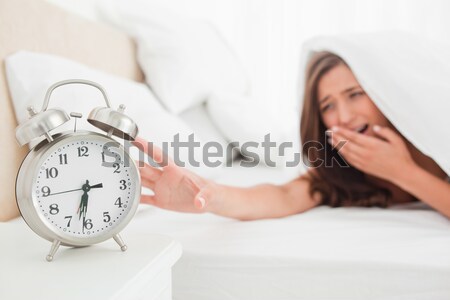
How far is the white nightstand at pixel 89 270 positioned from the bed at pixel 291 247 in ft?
0.31

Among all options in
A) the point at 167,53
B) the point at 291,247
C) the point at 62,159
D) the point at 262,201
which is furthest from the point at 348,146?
the point at 167,53

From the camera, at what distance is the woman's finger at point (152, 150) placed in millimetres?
872

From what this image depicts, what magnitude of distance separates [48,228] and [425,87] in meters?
0.89

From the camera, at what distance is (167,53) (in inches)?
71.7

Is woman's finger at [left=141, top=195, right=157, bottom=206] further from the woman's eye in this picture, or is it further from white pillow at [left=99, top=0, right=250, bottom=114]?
white pillow at [left=99, top=0, right=250, bottom=114]

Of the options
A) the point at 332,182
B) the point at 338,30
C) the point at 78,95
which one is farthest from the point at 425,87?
the point at 338,30

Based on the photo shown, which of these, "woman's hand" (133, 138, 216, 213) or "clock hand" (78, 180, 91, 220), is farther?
"woman's hand" (133, 138, 216, 213)

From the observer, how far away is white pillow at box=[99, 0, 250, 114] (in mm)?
1791

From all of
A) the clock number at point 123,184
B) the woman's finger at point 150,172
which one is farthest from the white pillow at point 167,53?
the clock number at point 123,184

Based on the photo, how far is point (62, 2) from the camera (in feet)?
5.20

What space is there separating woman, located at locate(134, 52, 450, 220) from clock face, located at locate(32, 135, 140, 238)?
19cm

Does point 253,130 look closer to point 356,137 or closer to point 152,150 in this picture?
point 356,137

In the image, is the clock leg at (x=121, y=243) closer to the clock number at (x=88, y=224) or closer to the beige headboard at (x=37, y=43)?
the clock number at (x=88, y=224)

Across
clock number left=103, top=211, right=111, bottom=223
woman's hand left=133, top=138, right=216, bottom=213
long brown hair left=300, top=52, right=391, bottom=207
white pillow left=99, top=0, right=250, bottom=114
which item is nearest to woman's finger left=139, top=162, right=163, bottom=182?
woman's hand left=133, top=138, right=216, bottom=213
